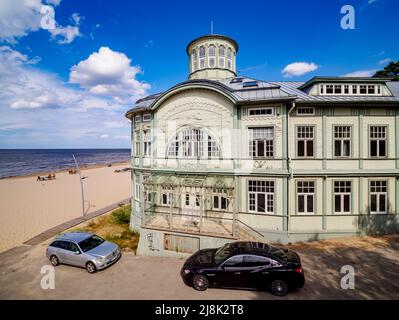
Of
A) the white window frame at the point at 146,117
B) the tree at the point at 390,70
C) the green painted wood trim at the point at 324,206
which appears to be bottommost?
the green painted wood trim at the point at 324,206

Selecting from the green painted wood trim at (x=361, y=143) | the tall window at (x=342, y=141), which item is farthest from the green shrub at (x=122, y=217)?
the green painted wood trim at (x=361, y=143)

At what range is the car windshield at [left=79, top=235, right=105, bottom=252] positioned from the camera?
40.6 ft

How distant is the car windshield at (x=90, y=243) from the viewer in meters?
12.4

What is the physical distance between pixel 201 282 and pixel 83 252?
22.4 feet

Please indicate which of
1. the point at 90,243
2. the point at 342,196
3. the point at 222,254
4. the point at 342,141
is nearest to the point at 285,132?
the point at 342,141

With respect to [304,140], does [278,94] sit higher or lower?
higher

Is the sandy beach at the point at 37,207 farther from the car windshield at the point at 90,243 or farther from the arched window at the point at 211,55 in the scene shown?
the arched window at the point at 211,55

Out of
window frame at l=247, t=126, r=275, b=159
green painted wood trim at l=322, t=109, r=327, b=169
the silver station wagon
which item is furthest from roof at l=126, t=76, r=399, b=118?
the silver station wagon

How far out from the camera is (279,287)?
9164mm

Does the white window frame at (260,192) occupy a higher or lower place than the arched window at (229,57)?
lower

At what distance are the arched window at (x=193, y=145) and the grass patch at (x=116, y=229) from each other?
7.20 metres

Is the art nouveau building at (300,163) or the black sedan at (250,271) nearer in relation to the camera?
the black sedan at (250,271)

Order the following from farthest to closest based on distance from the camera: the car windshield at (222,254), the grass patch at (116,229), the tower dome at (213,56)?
the tower dome at (213,56) < the grass patch at (116,229) < the car windshield at (222,254)

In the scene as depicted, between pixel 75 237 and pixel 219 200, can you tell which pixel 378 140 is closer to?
pixel 219 200
